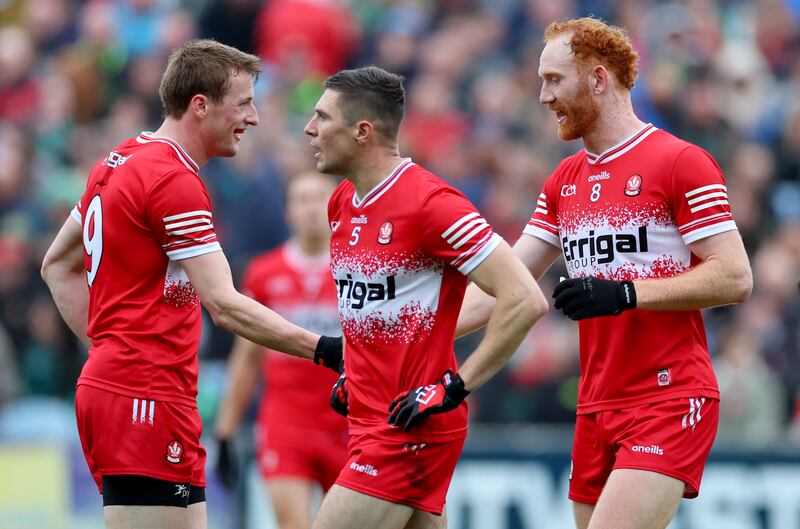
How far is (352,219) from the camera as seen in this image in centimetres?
674

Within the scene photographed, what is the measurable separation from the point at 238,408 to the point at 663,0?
353 inches

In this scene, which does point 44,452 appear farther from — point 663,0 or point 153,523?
point 663,0

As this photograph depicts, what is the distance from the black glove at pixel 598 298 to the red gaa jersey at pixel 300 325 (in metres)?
3.37

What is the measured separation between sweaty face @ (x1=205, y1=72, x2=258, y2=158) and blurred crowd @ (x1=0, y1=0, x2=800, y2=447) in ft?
19.7

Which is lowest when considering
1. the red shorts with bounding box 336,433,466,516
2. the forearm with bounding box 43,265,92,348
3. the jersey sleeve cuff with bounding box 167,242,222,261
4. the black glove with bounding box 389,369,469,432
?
the red shorts with bounding box 336,433,466,516

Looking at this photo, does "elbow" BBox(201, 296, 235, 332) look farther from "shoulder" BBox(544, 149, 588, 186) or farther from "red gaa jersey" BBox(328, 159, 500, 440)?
"shoulder" BBox(544, 149, 588, 186)

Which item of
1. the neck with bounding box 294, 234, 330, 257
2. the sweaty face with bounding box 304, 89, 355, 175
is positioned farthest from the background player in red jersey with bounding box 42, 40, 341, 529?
the neck with bounding box 294, 234, 330, 257

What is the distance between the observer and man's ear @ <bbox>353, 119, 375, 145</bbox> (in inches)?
263

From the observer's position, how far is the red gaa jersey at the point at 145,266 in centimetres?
643

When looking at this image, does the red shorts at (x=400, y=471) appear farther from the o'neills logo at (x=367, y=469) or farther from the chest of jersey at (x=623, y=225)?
the chest of jersey at (x=623, y=225)

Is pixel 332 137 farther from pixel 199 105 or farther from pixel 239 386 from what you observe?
pixel 239 386

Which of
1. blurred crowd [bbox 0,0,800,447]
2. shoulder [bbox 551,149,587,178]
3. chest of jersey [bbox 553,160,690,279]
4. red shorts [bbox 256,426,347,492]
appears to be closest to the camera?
chest of jersey [bbox 553,160,690,279]

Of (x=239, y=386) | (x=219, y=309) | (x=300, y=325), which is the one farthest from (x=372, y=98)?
(x=239, y=386)

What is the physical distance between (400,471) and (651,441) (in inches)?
45.5
